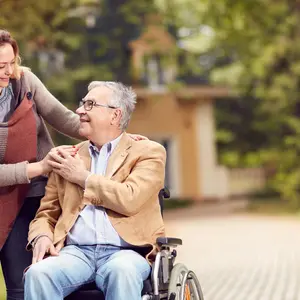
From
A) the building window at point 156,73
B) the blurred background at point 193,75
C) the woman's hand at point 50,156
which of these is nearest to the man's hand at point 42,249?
the woman's hand at point 50,156

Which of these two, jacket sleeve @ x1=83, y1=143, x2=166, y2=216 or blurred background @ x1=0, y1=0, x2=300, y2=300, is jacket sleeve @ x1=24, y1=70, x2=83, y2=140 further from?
blurred background @ x1=0, y1=0, x2=300, y2=300

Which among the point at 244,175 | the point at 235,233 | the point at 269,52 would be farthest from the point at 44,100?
the point at 244,175

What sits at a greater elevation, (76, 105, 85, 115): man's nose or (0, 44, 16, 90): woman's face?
(0, 44, 16, 90): woman's face

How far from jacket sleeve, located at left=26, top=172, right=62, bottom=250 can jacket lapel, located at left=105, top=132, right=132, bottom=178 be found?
26 centimetres

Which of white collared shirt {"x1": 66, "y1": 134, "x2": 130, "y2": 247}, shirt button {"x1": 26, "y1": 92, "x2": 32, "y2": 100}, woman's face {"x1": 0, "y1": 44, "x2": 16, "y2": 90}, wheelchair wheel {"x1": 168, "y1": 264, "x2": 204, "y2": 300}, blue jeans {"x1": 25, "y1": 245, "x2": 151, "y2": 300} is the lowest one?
wheelchair wheel {"x1": 168, "y1": 264, "x2": 204, "y2": 300}

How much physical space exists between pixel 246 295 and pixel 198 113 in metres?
18.2

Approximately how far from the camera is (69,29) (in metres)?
Result: 17.9

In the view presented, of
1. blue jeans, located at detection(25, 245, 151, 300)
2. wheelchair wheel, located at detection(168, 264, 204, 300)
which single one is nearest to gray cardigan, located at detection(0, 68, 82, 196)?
blue jeans, located at detection(25, 245, 151, 300)

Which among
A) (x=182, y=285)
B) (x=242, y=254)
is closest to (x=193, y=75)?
(x=242, y=254)

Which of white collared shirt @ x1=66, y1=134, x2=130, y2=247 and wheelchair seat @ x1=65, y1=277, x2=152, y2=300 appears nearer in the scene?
wheelchair seat @ x1=65, y1=277, x2=152, y2=300

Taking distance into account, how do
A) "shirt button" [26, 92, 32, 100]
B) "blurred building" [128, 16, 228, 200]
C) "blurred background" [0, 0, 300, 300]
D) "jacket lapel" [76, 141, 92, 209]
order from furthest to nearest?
"blurred building" [128, 16, 228, 200]
"blurred background" [0, 0, 300, 300]
"shirt button" [26, 92, 32, 100]
"jacket lapel" [76, 141, 92, 209]

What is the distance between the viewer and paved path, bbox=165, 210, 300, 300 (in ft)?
25.5

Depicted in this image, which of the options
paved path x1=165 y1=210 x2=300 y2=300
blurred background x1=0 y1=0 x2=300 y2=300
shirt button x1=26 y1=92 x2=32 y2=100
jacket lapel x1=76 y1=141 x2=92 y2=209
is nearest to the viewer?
jacket lapel x1=76 y1=141 x2=92 y2=209

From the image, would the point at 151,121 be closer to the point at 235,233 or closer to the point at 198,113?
the point at 198,113
